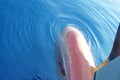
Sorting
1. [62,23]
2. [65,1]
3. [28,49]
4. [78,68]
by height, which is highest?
[65,1]

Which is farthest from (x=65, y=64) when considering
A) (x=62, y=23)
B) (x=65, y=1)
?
(x=65, y=1)

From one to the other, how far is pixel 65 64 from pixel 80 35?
0.17 metres

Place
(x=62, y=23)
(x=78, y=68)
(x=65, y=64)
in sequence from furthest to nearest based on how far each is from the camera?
(x=62, y=23) → (x=65, y=64) → (x=78, y=68)

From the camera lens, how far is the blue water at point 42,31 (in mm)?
1081

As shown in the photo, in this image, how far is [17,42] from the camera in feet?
3.66

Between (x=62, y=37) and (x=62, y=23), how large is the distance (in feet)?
0.28

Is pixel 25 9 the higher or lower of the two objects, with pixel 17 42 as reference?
higher

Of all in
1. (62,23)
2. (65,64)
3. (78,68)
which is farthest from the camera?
(62,23)

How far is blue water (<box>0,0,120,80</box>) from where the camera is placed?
1.08m

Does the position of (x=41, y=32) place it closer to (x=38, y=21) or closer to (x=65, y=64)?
Answer: (x=38, y=21)

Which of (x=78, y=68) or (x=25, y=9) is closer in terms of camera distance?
(x=78, y=68)

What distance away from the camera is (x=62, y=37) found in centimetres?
121

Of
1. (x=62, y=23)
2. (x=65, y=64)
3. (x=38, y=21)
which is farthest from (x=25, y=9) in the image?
(x=65, y=64)

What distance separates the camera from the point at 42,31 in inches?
46.4
